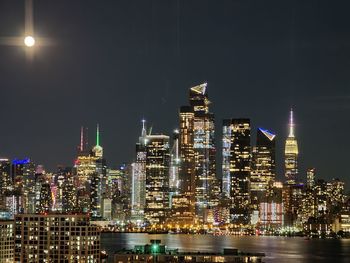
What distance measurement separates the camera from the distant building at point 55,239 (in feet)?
86.5

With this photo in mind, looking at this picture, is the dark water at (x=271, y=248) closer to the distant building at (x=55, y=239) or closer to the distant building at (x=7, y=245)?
the distant building at (x=7, y=245)

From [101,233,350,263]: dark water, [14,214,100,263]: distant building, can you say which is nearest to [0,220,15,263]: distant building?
[14,214,100,263]: distant building

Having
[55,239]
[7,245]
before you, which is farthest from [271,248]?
[55,239]

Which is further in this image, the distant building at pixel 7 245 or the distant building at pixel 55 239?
the distant building at pixel 7 245

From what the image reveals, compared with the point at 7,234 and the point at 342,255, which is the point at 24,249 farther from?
the point at 342,255

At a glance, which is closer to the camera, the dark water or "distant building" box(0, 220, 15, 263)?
"distant building" box(0, 220, 15, 263)

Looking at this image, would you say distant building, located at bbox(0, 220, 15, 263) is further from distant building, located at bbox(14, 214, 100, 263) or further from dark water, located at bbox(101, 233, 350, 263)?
dark water, located at bbox(101, 233, 350, 263)

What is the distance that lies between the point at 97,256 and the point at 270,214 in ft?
247

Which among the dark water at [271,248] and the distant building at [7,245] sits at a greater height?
the distant building at [7,245]

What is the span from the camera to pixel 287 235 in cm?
10231

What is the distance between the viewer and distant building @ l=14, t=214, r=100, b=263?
1038 inches

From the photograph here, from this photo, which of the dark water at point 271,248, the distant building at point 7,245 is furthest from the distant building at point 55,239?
the dark water at point 271,248

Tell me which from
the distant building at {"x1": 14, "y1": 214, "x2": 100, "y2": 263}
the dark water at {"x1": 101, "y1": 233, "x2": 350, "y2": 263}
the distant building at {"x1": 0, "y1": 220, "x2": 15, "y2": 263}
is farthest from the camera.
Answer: the dark water at {"x1": 101, "y1": 233, "x2": 350, "y2": 263}

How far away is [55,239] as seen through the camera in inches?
1051
